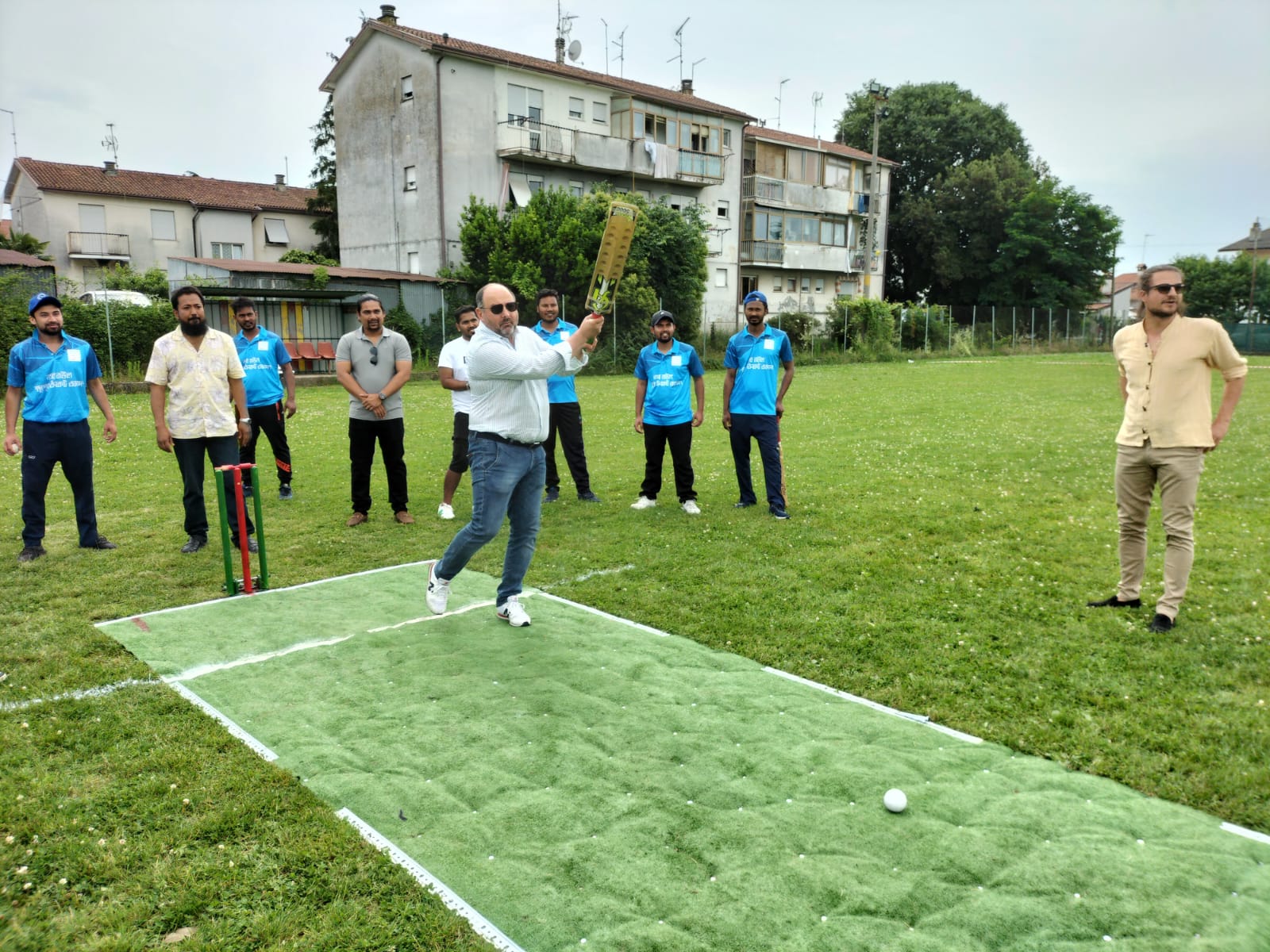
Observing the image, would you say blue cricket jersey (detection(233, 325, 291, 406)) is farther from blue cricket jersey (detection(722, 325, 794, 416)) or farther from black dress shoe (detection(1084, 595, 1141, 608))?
black dress shoe (detection(1084, 595, 1141, 608))

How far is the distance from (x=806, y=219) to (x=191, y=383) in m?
48.0

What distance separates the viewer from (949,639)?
5699 millimetres

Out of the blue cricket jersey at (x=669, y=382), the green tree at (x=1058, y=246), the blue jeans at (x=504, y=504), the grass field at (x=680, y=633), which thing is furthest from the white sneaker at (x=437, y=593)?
the green tree at (x=1058, y=246)

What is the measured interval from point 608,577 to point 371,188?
113 feet

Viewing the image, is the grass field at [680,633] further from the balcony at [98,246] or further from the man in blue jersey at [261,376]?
the balcony at [98,246]

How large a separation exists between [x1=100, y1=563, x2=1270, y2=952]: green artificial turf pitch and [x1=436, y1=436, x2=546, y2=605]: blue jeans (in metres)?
0.57

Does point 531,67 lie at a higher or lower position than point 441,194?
higher

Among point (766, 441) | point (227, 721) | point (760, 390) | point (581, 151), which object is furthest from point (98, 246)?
point (227, 721)

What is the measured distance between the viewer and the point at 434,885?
10.6ft

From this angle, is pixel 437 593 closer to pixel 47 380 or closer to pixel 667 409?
pixel 667 409

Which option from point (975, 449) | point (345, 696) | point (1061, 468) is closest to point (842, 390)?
point (975, 449)

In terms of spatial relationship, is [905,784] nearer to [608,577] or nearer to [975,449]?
[608,577]

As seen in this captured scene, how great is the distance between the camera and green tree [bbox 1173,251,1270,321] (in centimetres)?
6250

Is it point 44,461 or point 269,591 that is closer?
point 269,591
